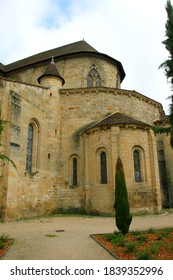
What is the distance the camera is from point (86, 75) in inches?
902

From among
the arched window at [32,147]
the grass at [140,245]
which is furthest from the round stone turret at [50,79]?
the grass at [140,245]

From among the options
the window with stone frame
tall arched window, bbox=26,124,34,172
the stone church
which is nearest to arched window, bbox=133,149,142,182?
the stone church

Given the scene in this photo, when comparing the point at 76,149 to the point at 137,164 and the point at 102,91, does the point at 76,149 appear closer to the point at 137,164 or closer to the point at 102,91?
the point at 137,164

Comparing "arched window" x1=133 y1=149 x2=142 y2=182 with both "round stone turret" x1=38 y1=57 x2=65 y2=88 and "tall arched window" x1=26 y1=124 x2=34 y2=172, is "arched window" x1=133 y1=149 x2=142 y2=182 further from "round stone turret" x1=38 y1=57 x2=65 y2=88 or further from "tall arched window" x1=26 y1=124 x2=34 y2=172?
"round stone turret" x1=38 y1=57 x2=65 y2=88

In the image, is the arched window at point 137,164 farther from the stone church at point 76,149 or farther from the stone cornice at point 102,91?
the stone cornice at point 102,91

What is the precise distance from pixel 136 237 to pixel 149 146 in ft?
30.8

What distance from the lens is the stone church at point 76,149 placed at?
547 inches

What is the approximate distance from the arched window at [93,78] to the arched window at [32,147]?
9370mm

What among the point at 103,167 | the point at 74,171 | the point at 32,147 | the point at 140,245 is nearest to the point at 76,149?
the point at 74,171

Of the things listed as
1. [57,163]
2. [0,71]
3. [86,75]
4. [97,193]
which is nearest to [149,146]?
[97,193]

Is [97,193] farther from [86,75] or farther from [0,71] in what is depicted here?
[0,71]

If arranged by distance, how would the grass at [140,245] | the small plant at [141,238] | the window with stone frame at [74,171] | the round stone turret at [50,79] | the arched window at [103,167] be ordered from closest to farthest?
the grass at [140,245], the small plant at [141,238], the arched window at [103,167], the window with stone frame at [74,171], the round stone turret at [50,79]

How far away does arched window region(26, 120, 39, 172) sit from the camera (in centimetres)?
1553

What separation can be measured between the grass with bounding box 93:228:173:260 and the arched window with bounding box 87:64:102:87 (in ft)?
58.4
